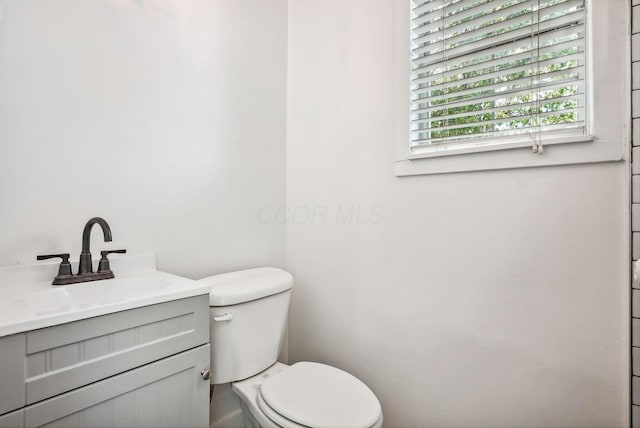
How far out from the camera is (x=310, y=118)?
164cm

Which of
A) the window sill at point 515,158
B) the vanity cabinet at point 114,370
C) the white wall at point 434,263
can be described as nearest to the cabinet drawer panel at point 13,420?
the vanity cabinet at point 114,370

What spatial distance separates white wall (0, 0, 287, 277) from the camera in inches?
39.7

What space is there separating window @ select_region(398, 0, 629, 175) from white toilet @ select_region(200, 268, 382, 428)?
0.83m

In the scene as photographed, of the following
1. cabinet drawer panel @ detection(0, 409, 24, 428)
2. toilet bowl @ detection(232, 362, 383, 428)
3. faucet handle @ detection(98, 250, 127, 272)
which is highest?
faucet handle @ detection(98, 250, 127, 272)

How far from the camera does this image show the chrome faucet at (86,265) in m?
1.00

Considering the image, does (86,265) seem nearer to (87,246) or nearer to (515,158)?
(87,246)

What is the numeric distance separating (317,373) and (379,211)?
711 mm

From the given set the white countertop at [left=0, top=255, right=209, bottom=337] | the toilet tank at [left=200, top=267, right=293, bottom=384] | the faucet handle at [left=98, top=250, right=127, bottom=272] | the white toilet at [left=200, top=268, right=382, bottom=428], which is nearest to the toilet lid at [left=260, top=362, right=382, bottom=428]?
the white toilet at [left=200, top=268, right=382, bottom=428]

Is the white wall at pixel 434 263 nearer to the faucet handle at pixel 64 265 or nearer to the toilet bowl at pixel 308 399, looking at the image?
the toilet bowl at pixel 308 399

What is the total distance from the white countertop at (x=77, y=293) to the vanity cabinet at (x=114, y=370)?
3 centimetres

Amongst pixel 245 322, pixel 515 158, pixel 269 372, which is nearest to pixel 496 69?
pixel 515 158

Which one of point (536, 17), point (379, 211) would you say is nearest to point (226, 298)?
point (379, 211)

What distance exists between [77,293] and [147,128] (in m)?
0.64

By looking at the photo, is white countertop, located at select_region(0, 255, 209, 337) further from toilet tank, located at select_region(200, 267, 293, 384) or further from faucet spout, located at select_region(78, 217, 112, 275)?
toilet tank, located at select_region(200, 267, 293, 384)
